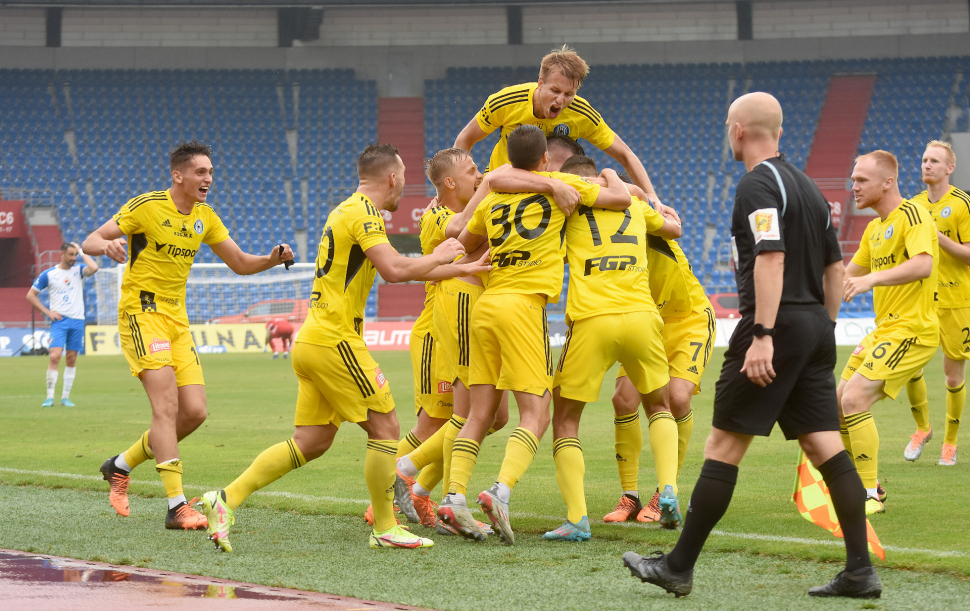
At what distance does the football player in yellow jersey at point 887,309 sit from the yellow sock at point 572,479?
6.31 ft

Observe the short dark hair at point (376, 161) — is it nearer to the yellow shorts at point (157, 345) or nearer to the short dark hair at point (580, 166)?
the short dark hair at point (580, 166)

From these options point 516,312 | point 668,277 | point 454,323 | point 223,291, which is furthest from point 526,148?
point 223,291

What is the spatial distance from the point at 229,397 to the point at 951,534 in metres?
11.9

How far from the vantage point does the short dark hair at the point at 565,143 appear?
6461 mm

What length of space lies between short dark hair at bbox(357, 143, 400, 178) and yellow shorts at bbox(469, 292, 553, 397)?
97cm

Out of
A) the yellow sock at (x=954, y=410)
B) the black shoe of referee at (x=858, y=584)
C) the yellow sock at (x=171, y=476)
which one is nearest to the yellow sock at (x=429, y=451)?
the yellow sock at (x=171, y=476)

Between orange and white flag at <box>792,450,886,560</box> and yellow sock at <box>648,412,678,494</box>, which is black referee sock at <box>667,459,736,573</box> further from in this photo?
yellow sock at <box>648,412,678,494</box>

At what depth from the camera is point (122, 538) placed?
5.66 metres

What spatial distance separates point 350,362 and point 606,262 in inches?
62.2

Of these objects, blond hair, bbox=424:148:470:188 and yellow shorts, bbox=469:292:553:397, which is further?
blond hair, bbox=424:148:470:188

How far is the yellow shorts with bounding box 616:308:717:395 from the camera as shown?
6484 mm

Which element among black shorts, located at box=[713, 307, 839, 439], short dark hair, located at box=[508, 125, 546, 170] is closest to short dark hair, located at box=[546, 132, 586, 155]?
short dark hair, located at box=[508, 125, 546, 170]

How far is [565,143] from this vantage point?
6.50 m

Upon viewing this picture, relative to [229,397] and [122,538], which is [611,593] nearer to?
[122,538]
